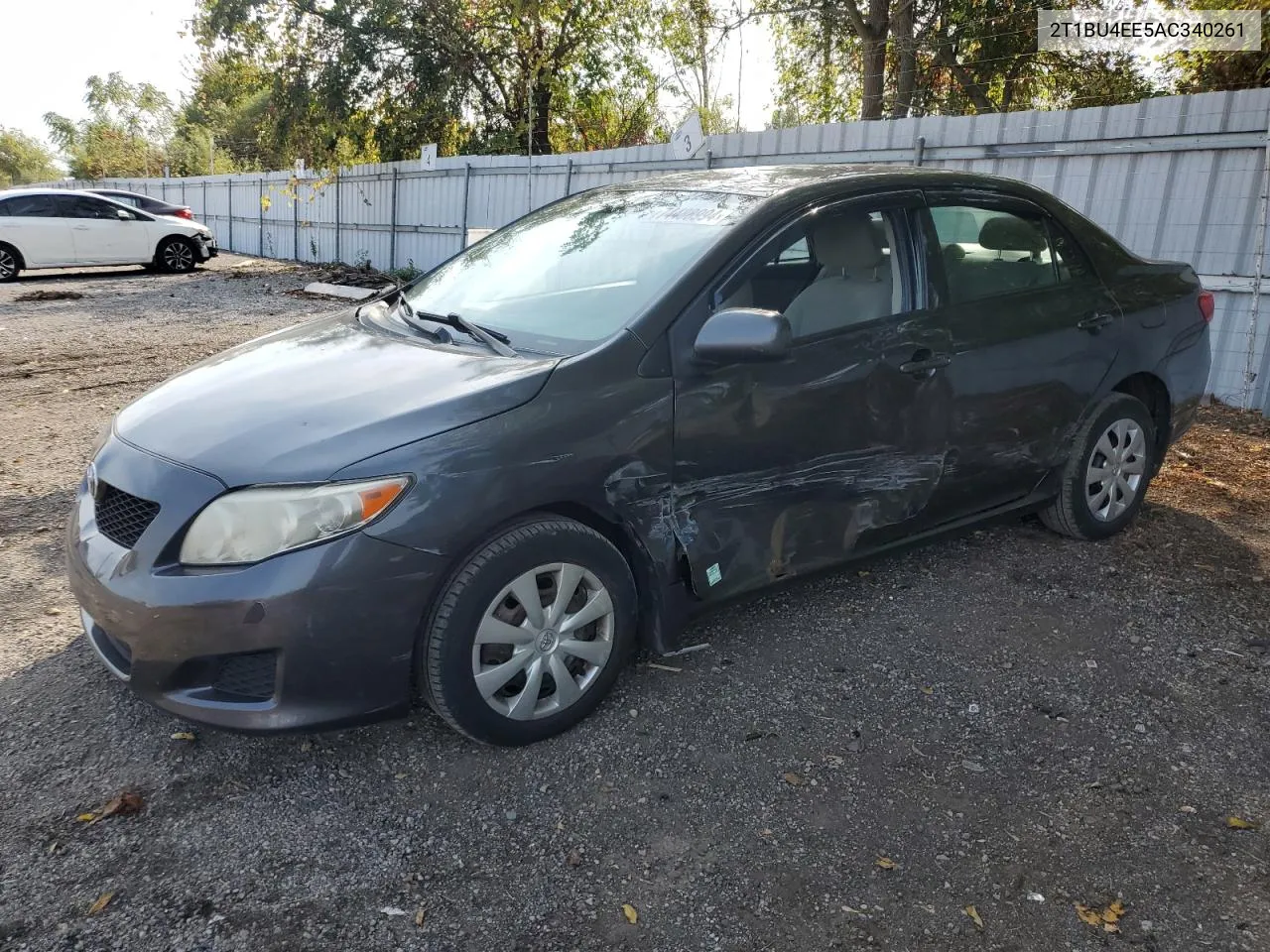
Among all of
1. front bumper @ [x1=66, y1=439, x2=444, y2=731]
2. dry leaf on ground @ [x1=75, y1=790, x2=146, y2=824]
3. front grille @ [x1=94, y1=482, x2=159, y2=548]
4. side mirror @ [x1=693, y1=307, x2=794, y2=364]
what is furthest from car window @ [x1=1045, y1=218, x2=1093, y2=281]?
dry leaf on ground @ [x1=75, y1=790, x2=146, y2=824]

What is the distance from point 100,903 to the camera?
2.33 metres

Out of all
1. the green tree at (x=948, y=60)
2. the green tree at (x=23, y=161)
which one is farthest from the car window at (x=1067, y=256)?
the green tree at (x=23, y=161)

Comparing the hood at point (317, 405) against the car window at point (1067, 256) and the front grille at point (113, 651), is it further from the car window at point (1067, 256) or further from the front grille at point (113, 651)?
the car window at point (1067, 256)

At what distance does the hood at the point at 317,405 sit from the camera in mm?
2660

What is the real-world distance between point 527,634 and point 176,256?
1929 cm

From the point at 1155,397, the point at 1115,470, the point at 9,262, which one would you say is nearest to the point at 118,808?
the point at 1115,470

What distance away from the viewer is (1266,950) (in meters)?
2.25

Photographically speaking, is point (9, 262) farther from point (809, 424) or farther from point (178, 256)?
point (809, 424)

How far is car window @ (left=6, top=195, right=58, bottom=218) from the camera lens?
55.2 feet

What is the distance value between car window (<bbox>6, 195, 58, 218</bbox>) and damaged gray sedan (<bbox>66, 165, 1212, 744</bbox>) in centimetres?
1636

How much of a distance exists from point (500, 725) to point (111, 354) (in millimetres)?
8568

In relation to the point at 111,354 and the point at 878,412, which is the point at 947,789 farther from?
the point at 111,354

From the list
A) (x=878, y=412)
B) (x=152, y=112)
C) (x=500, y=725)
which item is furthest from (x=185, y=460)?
(x=152, y=112)

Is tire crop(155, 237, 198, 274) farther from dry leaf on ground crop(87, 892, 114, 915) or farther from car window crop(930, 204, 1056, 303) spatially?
dry leaf on ground crop(87, 892, 114, 915)
